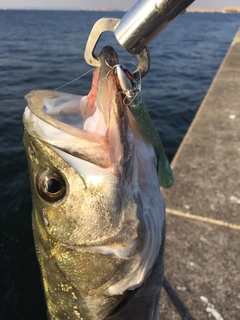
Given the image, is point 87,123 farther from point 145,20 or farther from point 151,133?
point 145,20

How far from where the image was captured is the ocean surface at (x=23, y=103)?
467 cm

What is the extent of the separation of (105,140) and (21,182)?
19.2 ft

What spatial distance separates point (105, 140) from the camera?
124 centimetres

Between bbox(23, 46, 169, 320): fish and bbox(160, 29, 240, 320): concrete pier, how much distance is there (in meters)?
1.41

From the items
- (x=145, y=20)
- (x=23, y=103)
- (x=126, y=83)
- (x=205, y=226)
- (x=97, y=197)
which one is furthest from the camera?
(x=23, y=103)

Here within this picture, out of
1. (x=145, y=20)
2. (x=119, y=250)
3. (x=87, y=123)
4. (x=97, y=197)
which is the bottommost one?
(x=119, y=250)

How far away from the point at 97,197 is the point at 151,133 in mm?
340

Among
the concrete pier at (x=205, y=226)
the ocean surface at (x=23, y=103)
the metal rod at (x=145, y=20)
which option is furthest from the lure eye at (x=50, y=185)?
the concrete pier at (x=205, y=226)

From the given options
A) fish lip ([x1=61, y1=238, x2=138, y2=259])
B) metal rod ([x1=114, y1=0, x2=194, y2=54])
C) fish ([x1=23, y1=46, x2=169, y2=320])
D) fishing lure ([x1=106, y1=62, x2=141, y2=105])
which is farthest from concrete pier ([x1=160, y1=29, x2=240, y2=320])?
metal rod ([x1=114, y1=0, x2=194, y2=54])

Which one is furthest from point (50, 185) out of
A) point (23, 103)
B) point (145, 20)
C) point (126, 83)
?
point (23, 103)

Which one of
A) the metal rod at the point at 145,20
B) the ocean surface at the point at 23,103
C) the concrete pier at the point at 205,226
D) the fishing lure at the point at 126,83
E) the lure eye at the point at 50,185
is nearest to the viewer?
the metal rod at the point at 145,20

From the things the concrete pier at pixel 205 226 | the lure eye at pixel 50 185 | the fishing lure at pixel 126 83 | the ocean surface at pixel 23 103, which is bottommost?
the ocean surface at pixel 23 103

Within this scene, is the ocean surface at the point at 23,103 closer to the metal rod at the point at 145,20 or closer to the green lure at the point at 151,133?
the green lure at the point at 151,133

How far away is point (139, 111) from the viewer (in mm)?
1246
